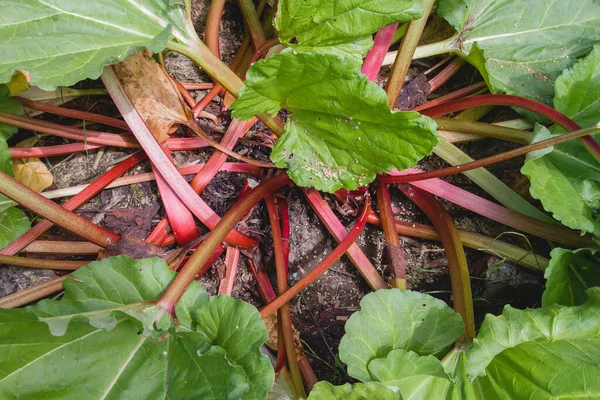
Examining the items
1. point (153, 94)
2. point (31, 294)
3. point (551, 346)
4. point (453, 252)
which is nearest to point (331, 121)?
point (453, 252)

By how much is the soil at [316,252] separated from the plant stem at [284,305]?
0.26 feet

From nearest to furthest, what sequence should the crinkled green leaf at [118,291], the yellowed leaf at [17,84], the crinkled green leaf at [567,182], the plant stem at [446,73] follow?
the crinkled green leaf at [118,291], the crinkled green leaf at [567,182], the yellowed leaf at [17,84], the plant stem at [446,73]

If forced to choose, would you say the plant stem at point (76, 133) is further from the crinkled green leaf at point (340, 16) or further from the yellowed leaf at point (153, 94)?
the crinkled green leaf at point (340, 16)

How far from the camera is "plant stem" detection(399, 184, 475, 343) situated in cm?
168

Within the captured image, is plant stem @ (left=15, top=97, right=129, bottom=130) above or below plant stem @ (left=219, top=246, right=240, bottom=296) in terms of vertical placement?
above

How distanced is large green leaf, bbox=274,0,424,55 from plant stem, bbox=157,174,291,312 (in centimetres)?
49

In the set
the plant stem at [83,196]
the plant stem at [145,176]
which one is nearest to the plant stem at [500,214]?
the plant stem at [145,176]

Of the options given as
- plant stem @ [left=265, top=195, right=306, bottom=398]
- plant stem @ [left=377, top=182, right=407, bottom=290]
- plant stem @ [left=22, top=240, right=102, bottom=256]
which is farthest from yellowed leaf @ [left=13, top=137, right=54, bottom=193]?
plant stem @ [left=377, top=182, right=407, bottom=290]

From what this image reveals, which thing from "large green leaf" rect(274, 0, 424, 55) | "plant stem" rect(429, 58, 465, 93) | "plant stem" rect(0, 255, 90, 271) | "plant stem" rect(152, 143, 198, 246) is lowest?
"plant stem" rect(0, 255, 90, 271)

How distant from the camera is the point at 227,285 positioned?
185cm

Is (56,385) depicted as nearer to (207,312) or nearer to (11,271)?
(207,312)

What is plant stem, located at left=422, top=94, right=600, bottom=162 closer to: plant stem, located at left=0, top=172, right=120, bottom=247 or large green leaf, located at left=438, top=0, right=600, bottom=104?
large green leaf, located at left=438, top=0, right=600, bottom=104

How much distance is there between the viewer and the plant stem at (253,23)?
1.98m

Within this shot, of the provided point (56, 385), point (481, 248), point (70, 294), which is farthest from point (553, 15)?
point (56, 385)
